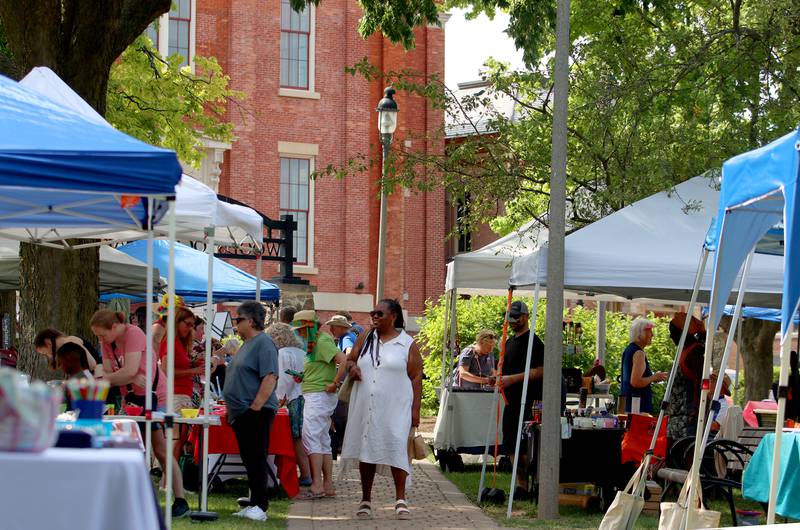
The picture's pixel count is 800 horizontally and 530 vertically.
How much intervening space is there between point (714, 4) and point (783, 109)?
7.66ft

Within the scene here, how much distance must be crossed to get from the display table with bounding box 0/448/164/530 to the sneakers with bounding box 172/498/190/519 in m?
6.42

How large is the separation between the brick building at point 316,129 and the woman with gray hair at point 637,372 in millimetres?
19089

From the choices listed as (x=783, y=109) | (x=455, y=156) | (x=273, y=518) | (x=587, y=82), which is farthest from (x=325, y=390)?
(x=783, y=109)

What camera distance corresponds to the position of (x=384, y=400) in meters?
11.6

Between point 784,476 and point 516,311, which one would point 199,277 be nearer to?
point 516,311

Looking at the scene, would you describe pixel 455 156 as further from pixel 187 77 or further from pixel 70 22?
pixel 187 77

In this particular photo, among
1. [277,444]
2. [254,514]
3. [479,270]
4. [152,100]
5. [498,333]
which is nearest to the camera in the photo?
[254,514]

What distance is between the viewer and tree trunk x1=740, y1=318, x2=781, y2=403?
22078mm

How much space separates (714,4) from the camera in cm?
1673

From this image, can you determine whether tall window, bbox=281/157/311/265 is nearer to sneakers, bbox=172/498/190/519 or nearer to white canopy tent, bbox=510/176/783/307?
white canopy tent, bbox=510/176/783/307

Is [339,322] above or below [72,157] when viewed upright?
below

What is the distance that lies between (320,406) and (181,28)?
2086 cm

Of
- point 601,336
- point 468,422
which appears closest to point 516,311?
point 468,422

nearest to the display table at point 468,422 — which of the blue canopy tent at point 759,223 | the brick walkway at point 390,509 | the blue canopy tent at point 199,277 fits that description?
the brick walkway at point 390,509
